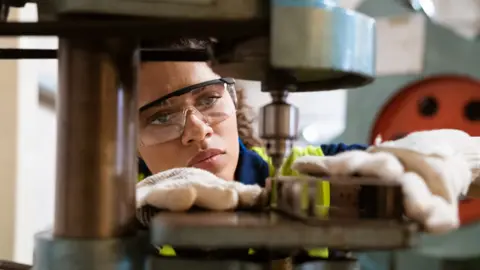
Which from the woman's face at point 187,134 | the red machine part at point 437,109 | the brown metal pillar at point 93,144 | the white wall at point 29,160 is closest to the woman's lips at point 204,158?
the woman's face at point 187,134

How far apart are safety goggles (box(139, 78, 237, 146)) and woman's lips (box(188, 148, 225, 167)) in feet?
0.16

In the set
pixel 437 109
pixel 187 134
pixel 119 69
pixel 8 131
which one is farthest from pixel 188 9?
pixel 437 109

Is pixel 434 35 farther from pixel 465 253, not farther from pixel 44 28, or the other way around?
pixel 44 28

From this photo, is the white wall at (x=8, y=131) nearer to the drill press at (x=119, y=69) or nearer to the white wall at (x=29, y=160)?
the white wall at (x=29, y=160)

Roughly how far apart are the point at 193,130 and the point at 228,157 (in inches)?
4.2

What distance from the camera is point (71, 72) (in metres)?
0.44

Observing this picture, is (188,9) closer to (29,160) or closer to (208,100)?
(208,100)

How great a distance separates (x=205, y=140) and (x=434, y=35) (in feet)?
3.05

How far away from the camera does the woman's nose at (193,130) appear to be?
3.11 feet

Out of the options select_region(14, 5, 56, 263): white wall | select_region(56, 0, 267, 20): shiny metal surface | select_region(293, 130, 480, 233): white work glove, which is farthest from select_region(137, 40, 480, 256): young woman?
select_region(14, 5, 56, 263): white wall

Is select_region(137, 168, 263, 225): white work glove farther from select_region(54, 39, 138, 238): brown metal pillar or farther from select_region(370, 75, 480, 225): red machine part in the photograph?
select_region(370, 75, 480, 225): red machine part

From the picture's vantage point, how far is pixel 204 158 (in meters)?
0.98

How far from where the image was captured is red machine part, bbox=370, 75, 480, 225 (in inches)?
60.5

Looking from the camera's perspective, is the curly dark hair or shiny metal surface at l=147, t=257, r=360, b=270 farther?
the curly dark hair
